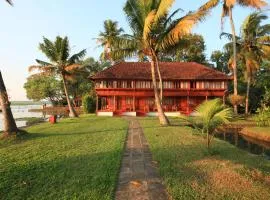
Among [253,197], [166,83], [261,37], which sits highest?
[261,37]

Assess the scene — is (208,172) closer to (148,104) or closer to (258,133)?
(258,133)

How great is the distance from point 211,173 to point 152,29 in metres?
12.9

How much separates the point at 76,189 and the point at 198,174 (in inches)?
121

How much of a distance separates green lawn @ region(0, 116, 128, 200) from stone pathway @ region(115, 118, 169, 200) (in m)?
0.22

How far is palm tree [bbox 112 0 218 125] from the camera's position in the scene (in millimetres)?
17312

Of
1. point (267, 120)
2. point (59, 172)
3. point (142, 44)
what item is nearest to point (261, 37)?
point (267, 120)

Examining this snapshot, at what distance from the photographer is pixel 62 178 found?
661 centimetres

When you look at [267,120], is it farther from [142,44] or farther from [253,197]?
[253,197]

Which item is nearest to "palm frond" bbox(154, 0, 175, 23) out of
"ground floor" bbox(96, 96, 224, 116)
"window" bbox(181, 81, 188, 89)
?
"ground floor" bbox(96, 96, 224, 116)

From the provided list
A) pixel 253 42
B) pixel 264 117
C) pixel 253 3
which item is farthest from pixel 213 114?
pixel 253 42

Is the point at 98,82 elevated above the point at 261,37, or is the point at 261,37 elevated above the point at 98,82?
the point at 261,37

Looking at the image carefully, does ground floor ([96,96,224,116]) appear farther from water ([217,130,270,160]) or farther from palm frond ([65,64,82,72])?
water ([217,130,270,160])

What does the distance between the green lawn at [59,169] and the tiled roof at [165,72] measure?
22.5 metres

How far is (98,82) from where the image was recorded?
34.0 metres
